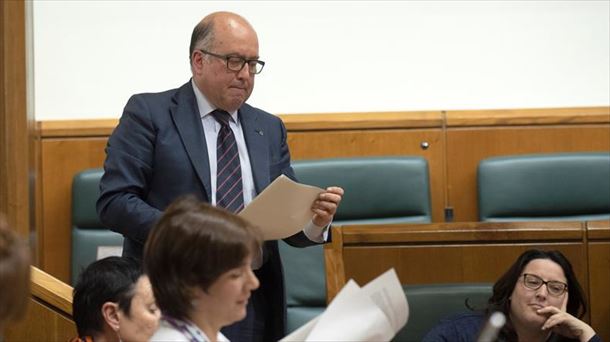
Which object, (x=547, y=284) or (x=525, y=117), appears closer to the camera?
(x=547, y=284)

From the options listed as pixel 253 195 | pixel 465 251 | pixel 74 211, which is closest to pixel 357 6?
pixel 74 211

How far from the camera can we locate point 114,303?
1761 millimetres

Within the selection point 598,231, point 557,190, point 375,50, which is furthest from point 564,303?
point 375,50

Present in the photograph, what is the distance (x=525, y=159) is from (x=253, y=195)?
53.4 inches

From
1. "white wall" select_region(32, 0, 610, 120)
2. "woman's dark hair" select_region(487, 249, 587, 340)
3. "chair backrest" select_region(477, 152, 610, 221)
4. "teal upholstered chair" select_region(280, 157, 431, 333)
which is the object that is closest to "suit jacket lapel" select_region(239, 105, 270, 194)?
"woman's dark hair" select_region(487, 249, 587, 340)

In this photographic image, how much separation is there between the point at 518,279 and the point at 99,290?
3.00 feet

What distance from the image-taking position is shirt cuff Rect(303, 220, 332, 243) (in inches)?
80.8

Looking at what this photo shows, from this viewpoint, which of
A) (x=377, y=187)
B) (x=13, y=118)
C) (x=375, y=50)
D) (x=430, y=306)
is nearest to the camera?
(x=430, y=306)

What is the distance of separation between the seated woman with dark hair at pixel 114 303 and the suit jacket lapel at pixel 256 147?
0.32m

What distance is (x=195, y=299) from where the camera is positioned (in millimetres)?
1220

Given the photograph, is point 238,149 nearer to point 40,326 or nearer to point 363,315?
point 40,326

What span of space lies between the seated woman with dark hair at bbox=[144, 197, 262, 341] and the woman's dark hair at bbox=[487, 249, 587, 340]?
1.16 meters

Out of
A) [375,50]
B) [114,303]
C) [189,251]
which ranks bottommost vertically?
[114,303]

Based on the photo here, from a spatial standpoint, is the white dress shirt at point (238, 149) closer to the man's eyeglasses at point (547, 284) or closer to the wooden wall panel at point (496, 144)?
the man's eyeglasses at point (547, 284)
